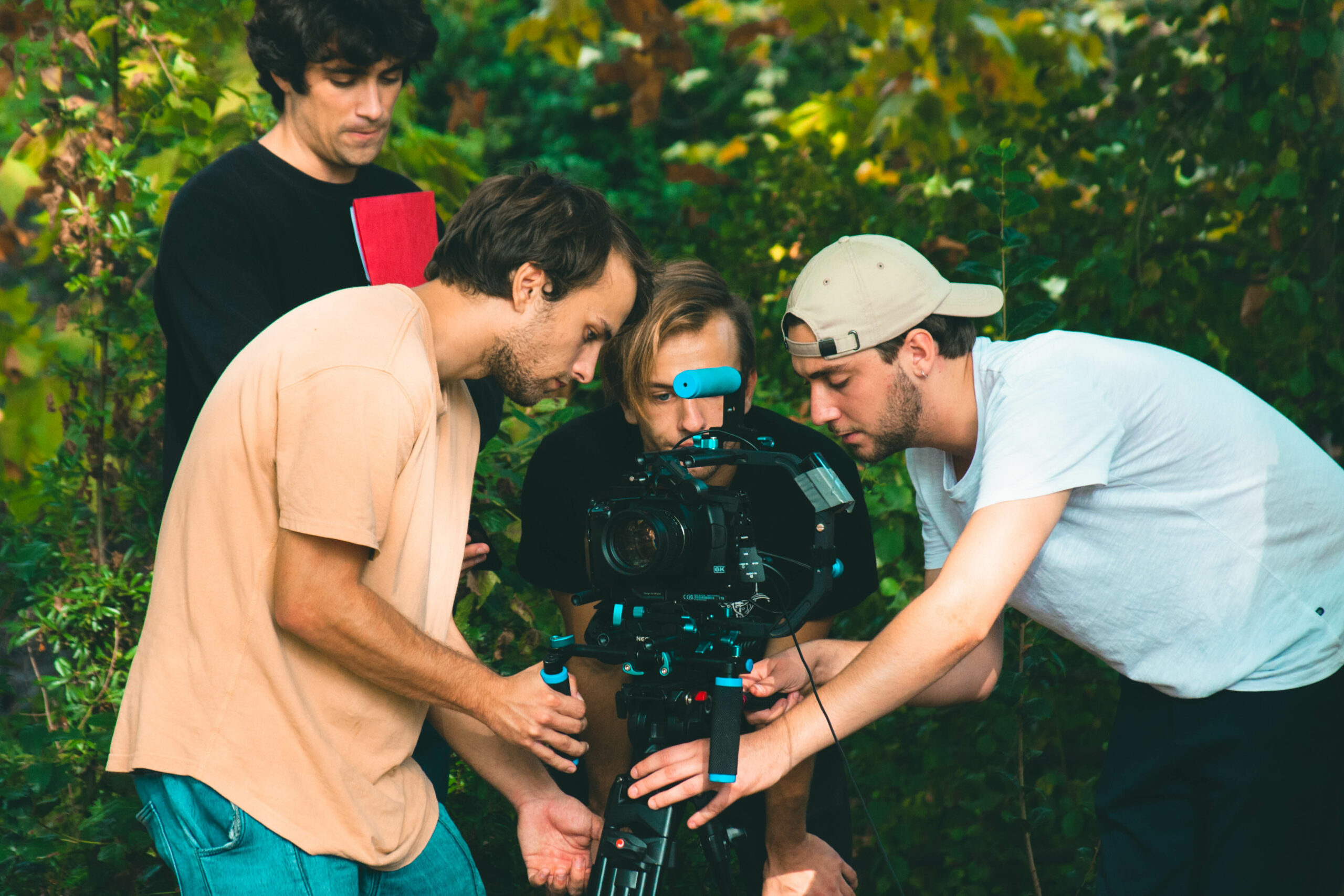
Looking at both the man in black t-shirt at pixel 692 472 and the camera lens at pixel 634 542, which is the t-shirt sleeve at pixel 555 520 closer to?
the man in black t-shirt at pixel 692 472

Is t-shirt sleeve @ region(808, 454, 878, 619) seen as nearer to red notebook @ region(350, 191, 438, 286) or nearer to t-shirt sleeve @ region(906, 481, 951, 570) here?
t-shirt sleeve @ region(906, 481, 951, 570)

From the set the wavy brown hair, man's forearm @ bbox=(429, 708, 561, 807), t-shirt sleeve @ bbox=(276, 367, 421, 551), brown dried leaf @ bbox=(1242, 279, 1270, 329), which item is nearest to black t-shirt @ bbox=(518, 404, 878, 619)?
the wavy brown hair

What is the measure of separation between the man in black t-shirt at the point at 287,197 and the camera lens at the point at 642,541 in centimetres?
67

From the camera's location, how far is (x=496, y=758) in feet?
6.88

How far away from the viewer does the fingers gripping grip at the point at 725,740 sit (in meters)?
1.68

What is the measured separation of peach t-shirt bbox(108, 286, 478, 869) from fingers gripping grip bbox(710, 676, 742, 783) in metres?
0.51

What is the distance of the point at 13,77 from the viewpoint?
3.29 m

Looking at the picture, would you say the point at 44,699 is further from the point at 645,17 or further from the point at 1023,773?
the point at 645,17

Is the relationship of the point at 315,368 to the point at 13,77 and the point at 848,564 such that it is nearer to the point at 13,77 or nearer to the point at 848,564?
the point at 848,564

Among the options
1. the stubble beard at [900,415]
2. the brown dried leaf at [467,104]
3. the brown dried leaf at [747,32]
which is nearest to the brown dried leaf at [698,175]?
the brown dried leaf at [747,32]

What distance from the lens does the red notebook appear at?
229 centimetres

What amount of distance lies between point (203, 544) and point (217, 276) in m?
0.77

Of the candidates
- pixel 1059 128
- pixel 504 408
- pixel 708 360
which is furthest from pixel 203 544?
pixel 1059 128

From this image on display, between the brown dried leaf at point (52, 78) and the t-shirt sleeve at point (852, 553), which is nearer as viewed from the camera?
the t-shirt sleeve at point (852, 553)
